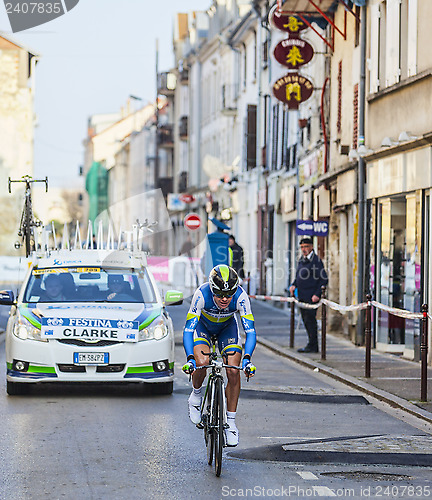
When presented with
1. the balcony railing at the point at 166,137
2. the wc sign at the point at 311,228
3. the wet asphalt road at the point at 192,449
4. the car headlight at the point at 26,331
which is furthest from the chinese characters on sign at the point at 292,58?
the balcony railing at the point at 166,137

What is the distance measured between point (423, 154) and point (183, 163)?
1938 inches

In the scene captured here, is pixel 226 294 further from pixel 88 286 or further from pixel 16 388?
pixel 88 286

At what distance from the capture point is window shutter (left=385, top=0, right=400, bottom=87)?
64.7 feet

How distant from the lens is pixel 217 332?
31.3ft

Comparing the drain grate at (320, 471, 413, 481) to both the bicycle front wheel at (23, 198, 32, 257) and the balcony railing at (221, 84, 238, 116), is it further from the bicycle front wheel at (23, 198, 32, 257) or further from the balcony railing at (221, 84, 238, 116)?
the balcony railing at (221, 84, 238, 116)

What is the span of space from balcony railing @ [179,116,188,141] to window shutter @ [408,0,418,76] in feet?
151

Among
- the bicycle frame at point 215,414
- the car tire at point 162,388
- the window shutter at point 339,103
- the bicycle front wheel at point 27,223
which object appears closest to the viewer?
the bicycle frame at point 215,414

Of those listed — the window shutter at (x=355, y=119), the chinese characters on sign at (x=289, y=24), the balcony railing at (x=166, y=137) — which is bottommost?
the window shutter at (x=355, y=119)

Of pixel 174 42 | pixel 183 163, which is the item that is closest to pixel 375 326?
pixel 183 163

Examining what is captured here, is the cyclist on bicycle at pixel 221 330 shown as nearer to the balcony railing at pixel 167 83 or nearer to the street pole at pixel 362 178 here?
the street pole at pixel 362 178

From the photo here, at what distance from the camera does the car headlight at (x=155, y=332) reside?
1300cm

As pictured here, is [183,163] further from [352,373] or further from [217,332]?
[217,332]

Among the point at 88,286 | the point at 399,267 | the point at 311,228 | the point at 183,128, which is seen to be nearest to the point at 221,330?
the point at 88,286

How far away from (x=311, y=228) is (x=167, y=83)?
159ft
